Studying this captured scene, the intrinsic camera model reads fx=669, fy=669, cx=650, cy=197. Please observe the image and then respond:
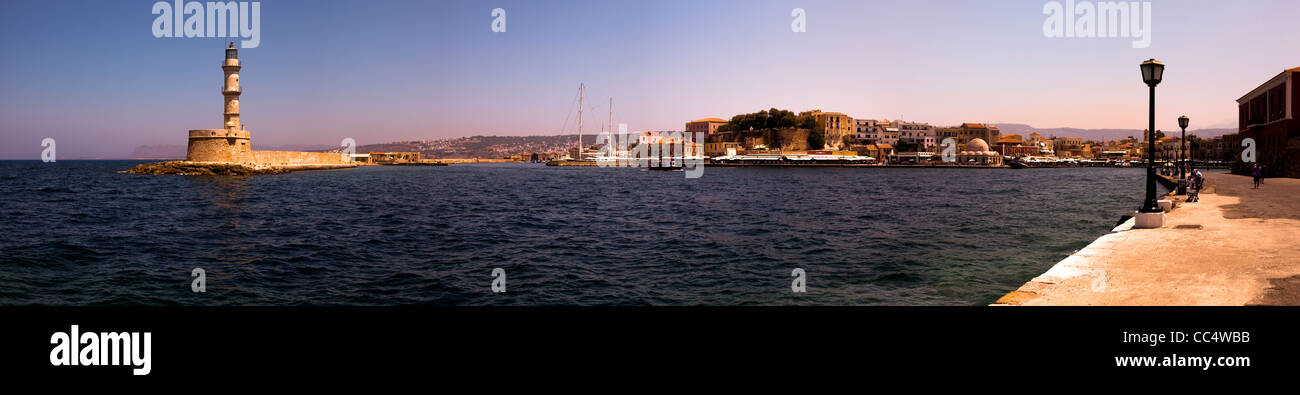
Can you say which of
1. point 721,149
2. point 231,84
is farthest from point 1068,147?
point 231,84

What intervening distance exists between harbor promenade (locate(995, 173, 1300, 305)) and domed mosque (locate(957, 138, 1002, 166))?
115m

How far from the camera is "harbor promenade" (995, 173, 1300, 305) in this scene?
20.8 feet

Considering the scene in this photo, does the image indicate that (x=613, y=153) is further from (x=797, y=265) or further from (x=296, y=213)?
(x=797, y=265)

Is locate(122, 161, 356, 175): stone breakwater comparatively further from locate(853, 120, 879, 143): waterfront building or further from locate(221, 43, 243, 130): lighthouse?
locate(853, 120, 879, 143): waterfront building

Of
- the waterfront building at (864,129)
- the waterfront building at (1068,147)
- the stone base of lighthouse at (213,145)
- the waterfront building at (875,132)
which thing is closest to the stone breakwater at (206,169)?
the stone base of lighthouse at (213,145)

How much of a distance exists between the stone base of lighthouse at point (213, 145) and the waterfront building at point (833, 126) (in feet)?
340

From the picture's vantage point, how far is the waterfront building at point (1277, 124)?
32.6m

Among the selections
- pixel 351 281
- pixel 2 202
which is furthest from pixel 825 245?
pixel 2 202

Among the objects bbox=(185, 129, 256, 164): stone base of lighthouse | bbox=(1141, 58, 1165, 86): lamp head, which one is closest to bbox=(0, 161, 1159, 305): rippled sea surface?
bbox=(1141, 58, 1165, 86): lamp head

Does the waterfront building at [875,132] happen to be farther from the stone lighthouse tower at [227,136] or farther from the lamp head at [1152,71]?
the lamp head at [1152,71]

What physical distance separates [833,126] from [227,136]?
367 feet

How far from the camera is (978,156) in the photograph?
386 ft
